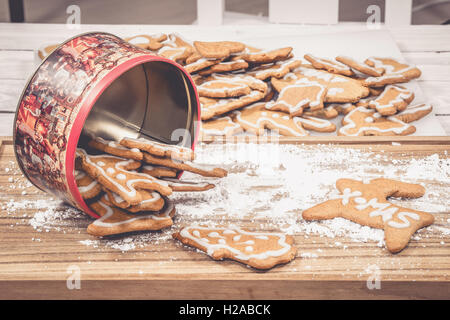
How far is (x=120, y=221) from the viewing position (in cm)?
100

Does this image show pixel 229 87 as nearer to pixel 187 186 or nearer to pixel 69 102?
pixel 187 186

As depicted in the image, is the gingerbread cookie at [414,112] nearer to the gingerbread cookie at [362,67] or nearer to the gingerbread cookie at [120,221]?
the gingerbread cookie at [362,67]

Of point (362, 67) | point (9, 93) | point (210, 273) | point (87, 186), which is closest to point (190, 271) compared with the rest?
point (210, 273)

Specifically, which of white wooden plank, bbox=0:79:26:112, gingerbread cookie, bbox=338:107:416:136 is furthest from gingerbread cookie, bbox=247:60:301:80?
white wooden plank, bbox=0:79:26:112

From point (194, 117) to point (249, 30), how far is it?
107 cm

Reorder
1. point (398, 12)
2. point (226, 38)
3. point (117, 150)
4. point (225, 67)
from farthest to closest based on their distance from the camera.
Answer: point (398, 12), point (226, 38), point (225, 67), point (117, 150)

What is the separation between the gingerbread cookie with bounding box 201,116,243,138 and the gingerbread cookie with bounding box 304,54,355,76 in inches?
14.6

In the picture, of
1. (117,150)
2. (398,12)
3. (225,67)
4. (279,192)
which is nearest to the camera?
(117,150)

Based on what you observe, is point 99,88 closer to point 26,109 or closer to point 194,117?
point 26,109

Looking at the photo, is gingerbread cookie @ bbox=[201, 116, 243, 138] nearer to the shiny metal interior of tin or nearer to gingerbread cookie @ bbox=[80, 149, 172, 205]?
the shiny metal interior of tin

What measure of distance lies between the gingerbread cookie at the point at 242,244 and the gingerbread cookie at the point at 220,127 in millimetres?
439

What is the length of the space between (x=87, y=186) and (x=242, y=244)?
304mm

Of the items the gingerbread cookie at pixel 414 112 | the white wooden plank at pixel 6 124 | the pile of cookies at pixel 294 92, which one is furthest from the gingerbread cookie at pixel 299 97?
the white wooden plank at pixel 6 124

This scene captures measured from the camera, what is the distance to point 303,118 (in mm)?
1482
